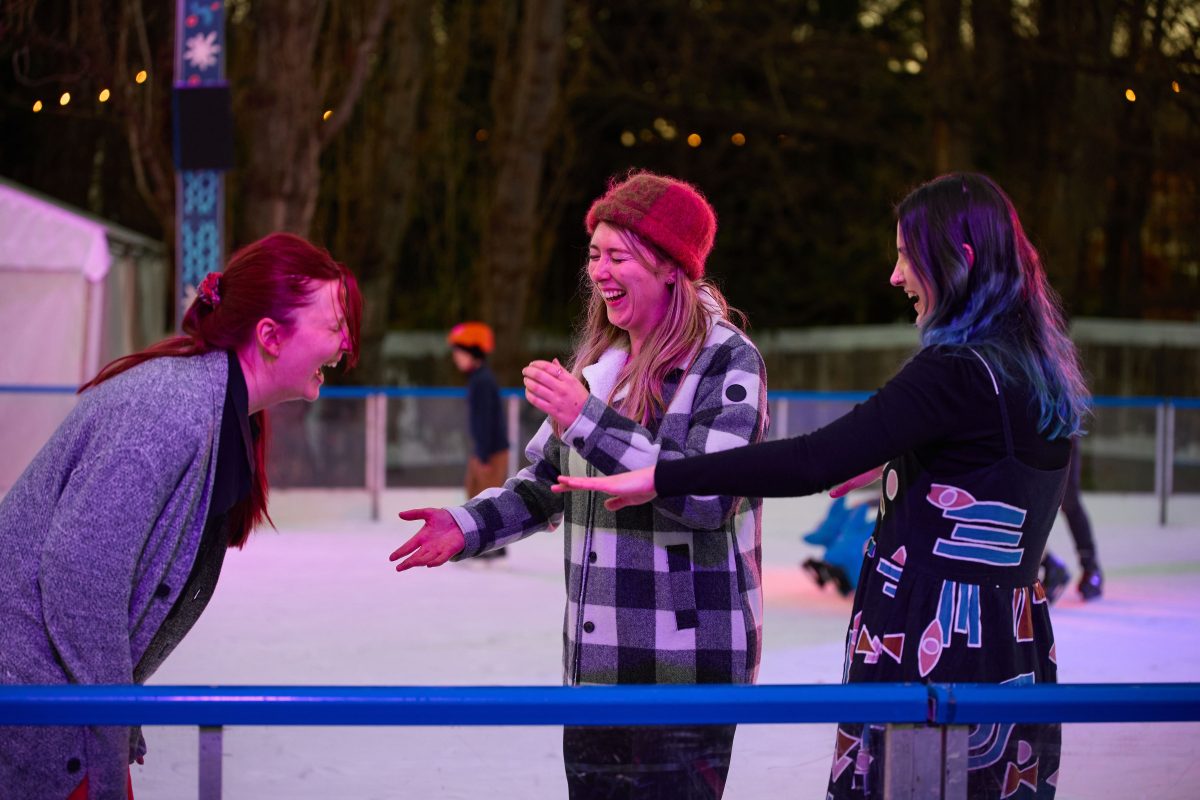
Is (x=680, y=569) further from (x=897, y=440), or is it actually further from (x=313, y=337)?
(x=313, y=337)

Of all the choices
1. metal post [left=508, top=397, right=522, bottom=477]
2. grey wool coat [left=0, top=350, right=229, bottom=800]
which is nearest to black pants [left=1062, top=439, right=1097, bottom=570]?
metal post [left=508, top=397, right=522, bottom=477]

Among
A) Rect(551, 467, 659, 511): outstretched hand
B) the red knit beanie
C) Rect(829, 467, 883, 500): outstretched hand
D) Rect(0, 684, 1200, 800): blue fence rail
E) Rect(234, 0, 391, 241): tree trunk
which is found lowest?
Rect(0, 684, 1200, 800): blue fence rail

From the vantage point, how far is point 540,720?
140cm

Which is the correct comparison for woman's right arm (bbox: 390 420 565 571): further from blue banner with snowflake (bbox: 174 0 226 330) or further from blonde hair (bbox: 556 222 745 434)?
blue banner with snowflake (bbox: 174 0 226 330)

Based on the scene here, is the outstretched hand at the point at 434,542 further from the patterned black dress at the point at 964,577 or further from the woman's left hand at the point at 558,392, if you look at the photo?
the patterned black dress at the point at 964,577

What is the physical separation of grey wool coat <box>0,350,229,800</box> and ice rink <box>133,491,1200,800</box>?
115 millimetres

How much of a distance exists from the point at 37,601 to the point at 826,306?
20.5 m

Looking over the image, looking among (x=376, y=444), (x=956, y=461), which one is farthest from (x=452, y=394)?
(x=956, y=461)

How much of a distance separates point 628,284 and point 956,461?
61 centimetres

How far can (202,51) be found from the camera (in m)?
8.20

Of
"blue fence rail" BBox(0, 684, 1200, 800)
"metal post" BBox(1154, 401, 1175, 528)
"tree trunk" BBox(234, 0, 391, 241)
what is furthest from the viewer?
"tree trunk" BBox(234, 0, 391, 241)

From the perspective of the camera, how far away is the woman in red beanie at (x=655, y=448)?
1995 millimetres

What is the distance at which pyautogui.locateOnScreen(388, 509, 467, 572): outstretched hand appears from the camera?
88.0 inches

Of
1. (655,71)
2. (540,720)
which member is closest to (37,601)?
(540,720)
